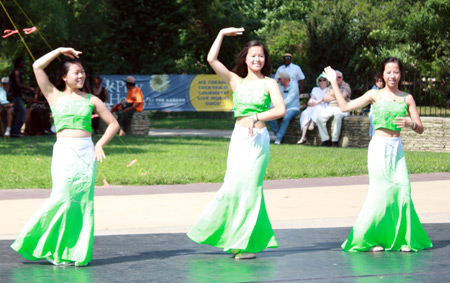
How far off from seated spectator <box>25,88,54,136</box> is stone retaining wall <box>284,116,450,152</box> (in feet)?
22.2

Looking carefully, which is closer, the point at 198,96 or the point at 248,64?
the point at 248,64

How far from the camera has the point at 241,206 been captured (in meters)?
6.71

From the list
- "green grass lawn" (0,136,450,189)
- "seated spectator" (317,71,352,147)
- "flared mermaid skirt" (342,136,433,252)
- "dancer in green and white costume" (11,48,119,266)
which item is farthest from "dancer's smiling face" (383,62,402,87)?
"seated spectator" (317,71,352,147)

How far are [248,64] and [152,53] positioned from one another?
31845 mm

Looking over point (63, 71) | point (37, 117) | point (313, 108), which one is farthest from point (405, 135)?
point (63, 71)

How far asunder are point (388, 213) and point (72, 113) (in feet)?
9.13

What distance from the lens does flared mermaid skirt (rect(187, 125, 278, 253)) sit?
669cm

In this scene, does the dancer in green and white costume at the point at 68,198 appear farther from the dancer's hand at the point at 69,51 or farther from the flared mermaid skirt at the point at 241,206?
the flared mermaid skirt at the point at 241,206

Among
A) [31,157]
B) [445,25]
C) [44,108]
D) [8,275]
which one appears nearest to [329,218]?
[8,275]

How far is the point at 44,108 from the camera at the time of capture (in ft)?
72.9

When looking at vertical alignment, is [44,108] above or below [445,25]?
below

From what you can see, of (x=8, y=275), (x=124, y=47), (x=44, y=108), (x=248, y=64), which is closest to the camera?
(x=8, y=275)

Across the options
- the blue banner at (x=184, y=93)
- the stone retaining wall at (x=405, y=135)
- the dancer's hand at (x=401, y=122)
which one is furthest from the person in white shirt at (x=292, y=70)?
the dancer's hand at (x=401, y=122)

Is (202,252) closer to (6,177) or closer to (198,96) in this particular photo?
(6,177)
